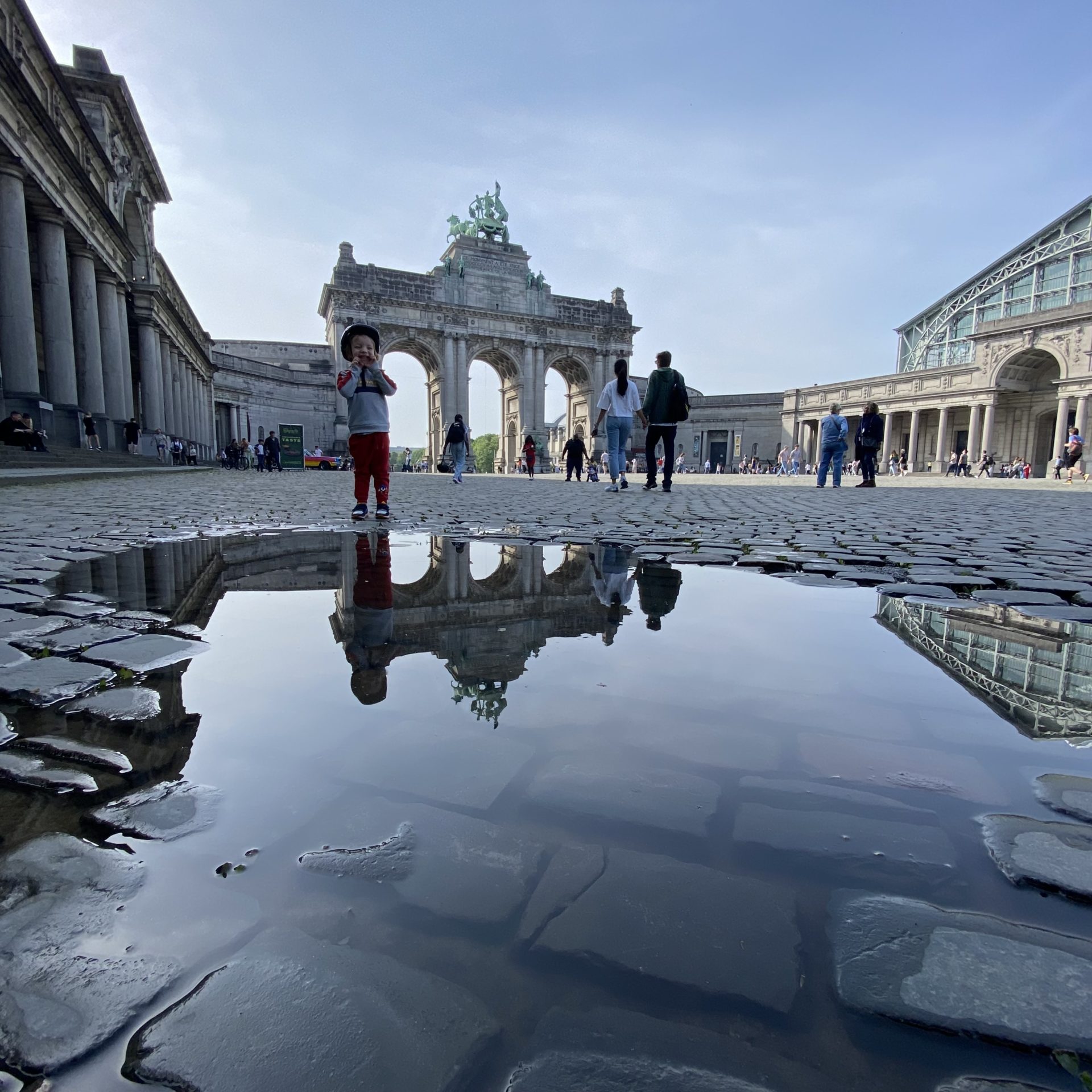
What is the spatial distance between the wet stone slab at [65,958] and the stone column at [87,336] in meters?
21.9

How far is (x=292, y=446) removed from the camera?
41.2 meters

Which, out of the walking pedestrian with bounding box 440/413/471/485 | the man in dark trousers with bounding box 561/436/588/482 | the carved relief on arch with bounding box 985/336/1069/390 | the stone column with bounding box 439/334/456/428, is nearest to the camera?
the walking pedestrian with bounding box 440/413/471/485

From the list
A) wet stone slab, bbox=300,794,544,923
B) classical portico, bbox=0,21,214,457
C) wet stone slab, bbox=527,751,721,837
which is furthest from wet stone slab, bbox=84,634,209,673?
classical portico, bbox=0,21,214,457

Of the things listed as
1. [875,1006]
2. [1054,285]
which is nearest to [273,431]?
[875,1006]

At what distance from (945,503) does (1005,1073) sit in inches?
413

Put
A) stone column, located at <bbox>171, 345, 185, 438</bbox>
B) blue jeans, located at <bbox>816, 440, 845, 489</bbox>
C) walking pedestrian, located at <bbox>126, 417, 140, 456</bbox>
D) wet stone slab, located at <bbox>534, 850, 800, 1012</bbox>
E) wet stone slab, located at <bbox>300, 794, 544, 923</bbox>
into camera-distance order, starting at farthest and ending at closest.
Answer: stone column, located at <bbox>171, 345, 185, 438</bbox>
walking pedestrian, located at <bbox>126, 417, 140, 456</bbox>
blue jeans, located at <bbox>816, 440, 845, 489</bbox>
wet stone slab, located at <bbox>300, 794, 544, 923</bbox>
wet stone slab, located at <bbox>534, 850, 800, 1012</bbox>

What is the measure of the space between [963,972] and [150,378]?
29184 millimetres

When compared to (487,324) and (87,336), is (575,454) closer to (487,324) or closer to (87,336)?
(87,336)

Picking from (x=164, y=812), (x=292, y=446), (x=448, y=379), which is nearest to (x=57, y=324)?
(x=164, y=812)

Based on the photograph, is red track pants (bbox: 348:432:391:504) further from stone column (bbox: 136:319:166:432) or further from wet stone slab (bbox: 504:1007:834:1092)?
stone column (bbox: 136:319:166:432)

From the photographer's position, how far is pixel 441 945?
855 mm

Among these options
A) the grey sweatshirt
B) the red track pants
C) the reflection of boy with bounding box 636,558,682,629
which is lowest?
the reflection of boy with bounding box 636,558,682,629

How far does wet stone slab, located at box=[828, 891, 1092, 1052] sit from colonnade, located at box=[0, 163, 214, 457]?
18.4 metres

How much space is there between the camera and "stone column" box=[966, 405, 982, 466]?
132ft
